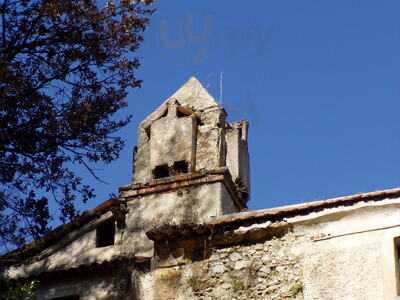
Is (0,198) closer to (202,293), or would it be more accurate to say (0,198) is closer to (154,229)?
(154,229)

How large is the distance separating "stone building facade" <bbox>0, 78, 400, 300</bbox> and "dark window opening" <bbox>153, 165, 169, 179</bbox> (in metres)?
0.02

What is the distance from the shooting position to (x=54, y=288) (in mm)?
14336

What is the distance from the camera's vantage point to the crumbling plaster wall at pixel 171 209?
14305 mm

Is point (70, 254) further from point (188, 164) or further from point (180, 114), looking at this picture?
point (180, 114)

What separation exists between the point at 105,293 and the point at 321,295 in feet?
10.8

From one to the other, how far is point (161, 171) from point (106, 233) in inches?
52.1

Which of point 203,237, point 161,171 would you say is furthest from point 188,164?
point 203,237

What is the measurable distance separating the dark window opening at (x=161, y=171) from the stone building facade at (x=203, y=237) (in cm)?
2

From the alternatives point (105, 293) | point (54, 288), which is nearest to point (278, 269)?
point (105, 293)

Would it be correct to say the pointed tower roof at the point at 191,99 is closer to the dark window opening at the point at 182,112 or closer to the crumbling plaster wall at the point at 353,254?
the dark window opening at the point at 182,112

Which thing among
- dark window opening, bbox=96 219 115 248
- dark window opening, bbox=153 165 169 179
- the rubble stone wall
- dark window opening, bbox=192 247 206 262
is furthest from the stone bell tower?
the rubble stone wall

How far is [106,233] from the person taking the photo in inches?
590

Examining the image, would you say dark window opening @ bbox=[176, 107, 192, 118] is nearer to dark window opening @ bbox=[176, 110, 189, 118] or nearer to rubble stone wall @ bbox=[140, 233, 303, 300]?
dark window opening @ bbox=[176, 110, 189, 118]

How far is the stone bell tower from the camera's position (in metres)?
14.5
